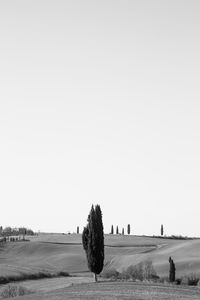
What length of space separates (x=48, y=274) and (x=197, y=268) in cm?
2372

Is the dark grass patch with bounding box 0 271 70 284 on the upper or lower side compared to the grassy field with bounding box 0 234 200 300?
lower

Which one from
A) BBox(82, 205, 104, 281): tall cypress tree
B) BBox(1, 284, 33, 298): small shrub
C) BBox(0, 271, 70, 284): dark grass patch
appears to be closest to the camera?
BBox(1, 284, 33, 298): small shrub

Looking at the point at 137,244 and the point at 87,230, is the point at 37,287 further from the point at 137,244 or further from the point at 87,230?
the point at 137,244

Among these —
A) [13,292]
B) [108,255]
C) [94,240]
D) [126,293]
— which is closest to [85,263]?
[108,255]

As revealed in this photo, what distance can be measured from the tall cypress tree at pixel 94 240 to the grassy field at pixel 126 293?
7.68 meters

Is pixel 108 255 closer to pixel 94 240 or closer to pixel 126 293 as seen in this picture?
pixel 94 240

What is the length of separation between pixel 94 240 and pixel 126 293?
16.6m

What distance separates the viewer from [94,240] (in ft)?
215

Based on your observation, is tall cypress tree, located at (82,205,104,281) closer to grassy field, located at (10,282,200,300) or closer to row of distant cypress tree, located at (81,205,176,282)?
row of distant cypress tree, located at (81,205,176,282)

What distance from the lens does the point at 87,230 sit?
218 feet

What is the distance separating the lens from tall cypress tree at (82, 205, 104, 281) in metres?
65.4

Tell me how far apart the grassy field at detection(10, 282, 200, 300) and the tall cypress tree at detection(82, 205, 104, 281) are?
768 centimetres

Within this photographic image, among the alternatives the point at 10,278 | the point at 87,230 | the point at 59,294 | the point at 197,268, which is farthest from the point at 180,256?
the point at 59,294

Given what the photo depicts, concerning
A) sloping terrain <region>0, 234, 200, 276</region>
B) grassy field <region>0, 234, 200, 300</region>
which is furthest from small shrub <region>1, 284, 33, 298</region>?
sloping terrain <region>0, 234, 200, 276</region>
